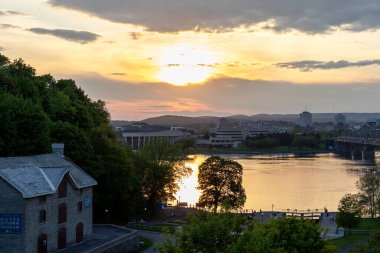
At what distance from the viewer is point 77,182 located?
3753 centimetres

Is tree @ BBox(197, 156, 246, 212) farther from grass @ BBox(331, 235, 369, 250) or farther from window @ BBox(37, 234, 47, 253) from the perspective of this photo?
window @ BBox(37, 234, 47, 253)

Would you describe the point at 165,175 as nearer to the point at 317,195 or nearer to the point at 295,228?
the point at 317,195

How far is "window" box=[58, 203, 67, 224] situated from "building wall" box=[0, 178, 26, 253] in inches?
172

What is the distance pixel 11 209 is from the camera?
30.8 m

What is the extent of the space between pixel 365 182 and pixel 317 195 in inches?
819

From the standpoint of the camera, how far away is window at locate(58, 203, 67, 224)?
35094mm

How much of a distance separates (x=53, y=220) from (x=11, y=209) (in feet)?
12.7

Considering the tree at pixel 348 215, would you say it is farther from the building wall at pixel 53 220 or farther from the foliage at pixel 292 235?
the foliage at pixel 292 235

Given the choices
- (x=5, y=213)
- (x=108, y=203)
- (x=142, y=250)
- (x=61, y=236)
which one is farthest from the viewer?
(x=108, y=203)

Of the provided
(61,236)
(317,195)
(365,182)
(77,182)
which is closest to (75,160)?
(77,182)

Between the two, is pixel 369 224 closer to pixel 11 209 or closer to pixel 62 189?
pixel 62 189

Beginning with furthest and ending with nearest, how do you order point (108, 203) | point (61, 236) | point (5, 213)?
1. point (108, 203)
2. point (61, 236)
3. point (5, 213)

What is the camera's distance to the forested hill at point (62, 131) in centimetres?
4069

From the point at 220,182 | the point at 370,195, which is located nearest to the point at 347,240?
the point at 370,195
